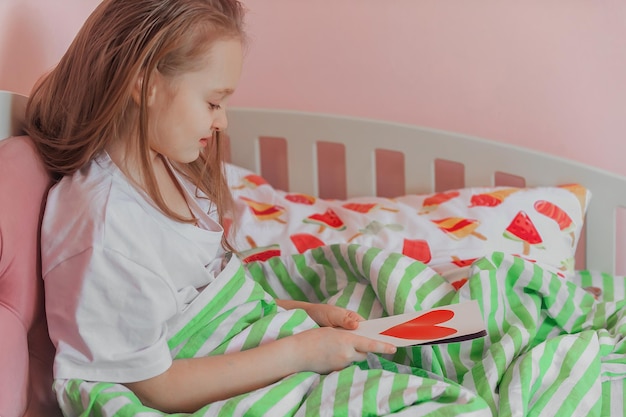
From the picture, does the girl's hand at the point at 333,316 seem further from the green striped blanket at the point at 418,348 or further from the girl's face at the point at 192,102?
the girl's face at the point at 192,102

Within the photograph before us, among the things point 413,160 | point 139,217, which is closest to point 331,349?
point 139,217

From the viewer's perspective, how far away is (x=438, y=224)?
5.13 ft

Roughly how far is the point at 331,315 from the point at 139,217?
0.32 m

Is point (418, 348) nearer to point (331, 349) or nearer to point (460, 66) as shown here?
point (331, 349)

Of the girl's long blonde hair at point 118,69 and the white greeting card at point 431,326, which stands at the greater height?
the girl's long blonde hair at point 118,69

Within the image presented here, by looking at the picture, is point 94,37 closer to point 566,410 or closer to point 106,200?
point 106,200

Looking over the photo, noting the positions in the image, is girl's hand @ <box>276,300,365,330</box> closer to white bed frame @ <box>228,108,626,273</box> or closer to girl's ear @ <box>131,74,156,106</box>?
girl's ear @ <box>131,74,156,106</box>

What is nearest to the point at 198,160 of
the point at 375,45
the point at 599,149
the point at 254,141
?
the point at 254,141

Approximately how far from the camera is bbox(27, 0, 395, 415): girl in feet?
3.15

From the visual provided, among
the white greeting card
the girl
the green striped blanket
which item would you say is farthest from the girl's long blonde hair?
the white greeting card

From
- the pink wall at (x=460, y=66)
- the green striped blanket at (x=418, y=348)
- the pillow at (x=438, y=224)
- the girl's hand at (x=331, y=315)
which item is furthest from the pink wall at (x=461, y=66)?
the girl's hand at (x=331, y=315)

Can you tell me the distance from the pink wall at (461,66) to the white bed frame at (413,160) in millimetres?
94

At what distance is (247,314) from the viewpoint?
1.13 metres

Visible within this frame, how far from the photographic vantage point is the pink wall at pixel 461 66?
1.69 m
